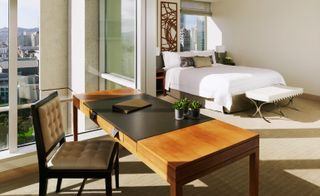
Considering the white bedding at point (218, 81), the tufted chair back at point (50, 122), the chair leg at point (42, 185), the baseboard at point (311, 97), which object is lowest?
the chair leg at point (42, 185)

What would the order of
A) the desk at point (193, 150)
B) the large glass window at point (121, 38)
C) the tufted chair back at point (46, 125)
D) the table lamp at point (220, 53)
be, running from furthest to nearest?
the table lamp at point (220, 53) → the large glass window at point (121, 38) → the tufted chair back at point (46, 125) → the desk at point (193, 150)

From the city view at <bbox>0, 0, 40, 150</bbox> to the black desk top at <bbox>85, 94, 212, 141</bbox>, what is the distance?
2.75 ft

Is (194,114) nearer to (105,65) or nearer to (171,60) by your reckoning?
(105,65)

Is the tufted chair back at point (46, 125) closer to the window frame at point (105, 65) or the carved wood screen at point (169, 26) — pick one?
the window frame at point (105, 65)

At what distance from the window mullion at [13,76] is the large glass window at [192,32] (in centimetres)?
529

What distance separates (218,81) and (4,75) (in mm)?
3325

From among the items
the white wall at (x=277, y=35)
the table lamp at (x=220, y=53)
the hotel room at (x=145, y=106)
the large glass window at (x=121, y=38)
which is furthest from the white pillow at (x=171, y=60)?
the large glass window at (x=121, y=38)

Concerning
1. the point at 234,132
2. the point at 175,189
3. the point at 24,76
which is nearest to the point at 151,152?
the point at 175,189

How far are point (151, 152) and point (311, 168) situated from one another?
210 centimetres

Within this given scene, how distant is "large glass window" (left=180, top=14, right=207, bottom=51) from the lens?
24.2ft

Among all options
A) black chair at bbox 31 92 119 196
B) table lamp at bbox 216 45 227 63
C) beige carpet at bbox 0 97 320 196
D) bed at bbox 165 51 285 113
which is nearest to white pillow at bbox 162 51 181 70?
bed at bbox 165 51 285 113

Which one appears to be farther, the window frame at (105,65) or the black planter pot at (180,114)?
the window frame at (105,65)

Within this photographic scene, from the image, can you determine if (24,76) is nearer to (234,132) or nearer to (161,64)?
(234,132)

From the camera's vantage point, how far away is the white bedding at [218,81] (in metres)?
4.64
